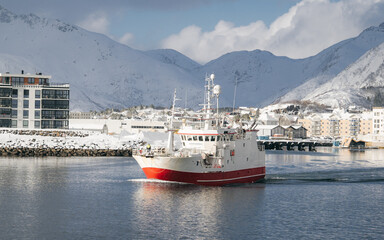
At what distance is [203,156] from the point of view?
71500 mm

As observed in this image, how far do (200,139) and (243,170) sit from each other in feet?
27.6

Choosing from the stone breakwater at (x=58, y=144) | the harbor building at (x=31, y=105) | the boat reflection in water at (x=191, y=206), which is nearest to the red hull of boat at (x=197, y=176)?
the boat reflection in water at (x=191, y=206)

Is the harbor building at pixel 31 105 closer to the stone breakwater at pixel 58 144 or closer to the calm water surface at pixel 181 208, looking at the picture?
the stone breakwater at pixel 58 144

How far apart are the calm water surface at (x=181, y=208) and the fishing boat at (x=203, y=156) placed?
1.57 meters

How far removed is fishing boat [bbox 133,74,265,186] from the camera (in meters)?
71.9

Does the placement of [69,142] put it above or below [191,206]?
above

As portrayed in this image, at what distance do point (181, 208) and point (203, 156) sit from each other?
12.2 meters

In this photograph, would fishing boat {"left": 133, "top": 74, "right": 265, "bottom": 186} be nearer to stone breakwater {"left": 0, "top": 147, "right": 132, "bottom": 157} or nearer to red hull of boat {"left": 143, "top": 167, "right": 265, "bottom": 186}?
red hull of boat {"left": 143, "top": 167, "right": 265, "bottom": 186}

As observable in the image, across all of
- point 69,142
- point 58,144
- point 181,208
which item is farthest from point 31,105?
point 181,208

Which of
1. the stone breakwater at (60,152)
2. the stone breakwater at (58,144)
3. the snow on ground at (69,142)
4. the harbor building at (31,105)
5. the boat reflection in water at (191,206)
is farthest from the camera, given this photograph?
the harbor building at (31,105)

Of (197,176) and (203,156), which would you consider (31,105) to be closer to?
(197,176)

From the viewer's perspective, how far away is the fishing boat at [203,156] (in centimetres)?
7188

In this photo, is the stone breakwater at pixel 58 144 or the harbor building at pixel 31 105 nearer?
the stone breakwater at pixel 58 144

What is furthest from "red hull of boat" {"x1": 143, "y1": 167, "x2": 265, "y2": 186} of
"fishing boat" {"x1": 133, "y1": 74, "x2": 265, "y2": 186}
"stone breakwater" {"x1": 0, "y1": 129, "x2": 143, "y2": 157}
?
"stone breakwater" {"x1": 0, "y1": 129, "x2": 143, "y2": 157}
